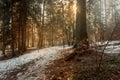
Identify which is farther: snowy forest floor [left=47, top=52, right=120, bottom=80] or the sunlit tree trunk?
the sunlit tree trunk

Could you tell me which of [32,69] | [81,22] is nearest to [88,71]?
[32,69]

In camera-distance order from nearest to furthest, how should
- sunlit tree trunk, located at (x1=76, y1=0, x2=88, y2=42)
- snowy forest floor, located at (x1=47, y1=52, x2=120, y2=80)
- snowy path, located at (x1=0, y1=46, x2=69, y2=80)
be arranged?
snowy forest floor, located at (x1=47, y1=52, x2=120, y2=80) → snowy path, located at (x1=0, y1=46, x2=69, y2=80) → sunlit tree trunk, located at (x1=76, y1=0, x2=88, y2=42)

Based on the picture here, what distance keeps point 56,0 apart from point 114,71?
29.7m

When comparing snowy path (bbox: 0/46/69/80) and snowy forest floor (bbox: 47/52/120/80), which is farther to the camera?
snowy path (bbox: 0/46/69/80)

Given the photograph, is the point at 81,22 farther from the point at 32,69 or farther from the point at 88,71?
the point at 88,71

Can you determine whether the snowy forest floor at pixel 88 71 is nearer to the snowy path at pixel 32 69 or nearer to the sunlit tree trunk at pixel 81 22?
the snowy path at pixel 32 69

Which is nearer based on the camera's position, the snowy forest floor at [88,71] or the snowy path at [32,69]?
the snowy forest floor at [88,71]

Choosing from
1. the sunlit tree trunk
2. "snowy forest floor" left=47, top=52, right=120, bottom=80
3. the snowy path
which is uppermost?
the sunlit tree trunk

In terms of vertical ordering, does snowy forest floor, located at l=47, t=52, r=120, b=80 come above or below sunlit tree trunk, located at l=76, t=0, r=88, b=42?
below

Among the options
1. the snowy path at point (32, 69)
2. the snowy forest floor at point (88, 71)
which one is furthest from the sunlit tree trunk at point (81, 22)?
the snowy forest floor at point (88, 71)

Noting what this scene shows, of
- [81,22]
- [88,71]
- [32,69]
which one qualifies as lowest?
[32,69]

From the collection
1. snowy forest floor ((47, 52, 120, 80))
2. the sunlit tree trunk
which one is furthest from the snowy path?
the sunlit tree trunk

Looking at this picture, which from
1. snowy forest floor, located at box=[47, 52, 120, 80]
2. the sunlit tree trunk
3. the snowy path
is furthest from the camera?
the sunlit tree trunk

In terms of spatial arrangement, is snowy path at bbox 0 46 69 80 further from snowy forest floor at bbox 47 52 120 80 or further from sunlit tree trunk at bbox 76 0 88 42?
sunlit tree trunk at bbox 76 0 88 42
